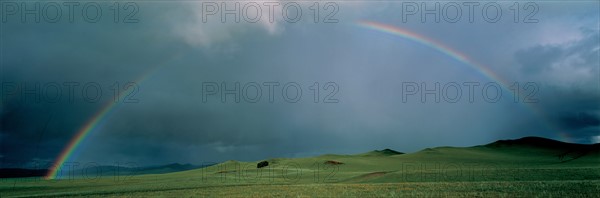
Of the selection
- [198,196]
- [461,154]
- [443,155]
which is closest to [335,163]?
[443,155]

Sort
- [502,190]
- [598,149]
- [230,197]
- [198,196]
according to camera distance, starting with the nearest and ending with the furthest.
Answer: [502,190] < [230,197] < [198,196] < [598,149]

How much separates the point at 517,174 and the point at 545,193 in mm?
31393

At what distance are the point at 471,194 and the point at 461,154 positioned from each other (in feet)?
536

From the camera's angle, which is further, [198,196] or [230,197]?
[198,196]

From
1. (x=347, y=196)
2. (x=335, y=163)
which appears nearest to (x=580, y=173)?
(x=347, y=196)

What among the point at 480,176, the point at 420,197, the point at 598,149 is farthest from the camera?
the point at 598,149

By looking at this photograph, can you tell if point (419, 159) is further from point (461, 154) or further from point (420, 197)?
point (420, 197)

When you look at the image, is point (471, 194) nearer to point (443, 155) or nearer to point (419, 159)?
point (419, 159)

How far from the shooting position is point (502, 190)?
1638 inches

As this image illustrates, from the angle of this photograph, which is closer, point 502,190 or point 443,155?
point 502,190

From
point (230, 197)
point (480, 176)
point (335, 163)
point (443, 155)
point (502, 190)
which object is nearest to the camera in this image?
point (502, 190)

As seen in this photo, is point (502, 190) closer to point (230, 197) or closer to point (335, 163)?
point (230, 197)

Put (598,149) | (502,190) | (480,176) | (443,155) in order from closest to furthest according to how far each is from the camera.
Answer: (502,190) → (480,176) → (598,149) → (443,155)

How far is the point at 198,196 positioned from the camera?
48.8m
